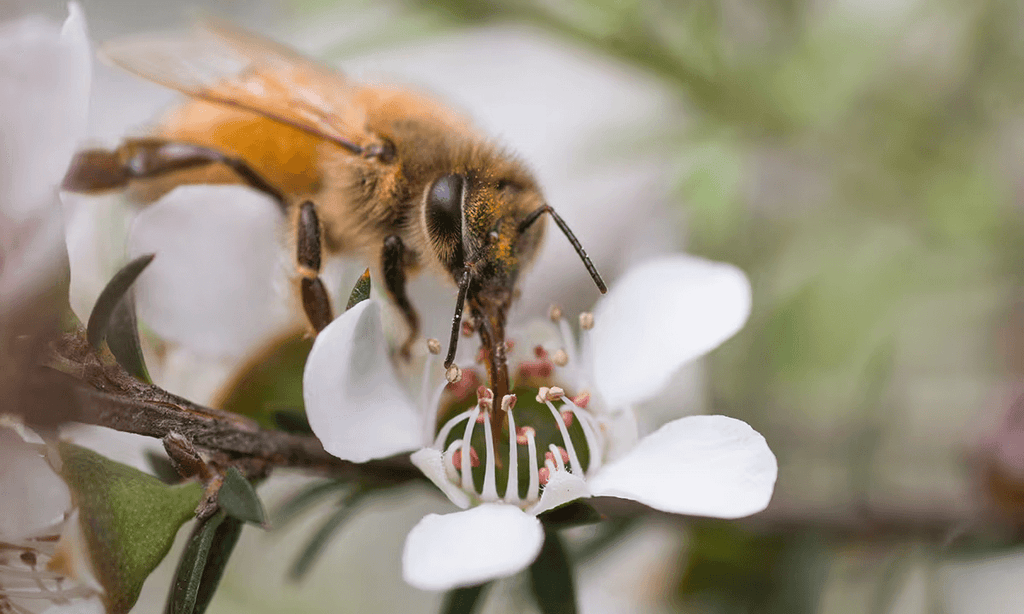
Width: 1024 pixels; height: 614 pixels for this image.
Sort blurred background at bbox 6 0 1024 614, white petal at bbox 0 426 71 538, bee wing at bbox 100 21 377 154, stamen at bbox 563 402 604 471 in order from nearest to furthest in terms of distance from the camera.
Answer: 1. white petal at bbox 0 426 71 538
2. stamen at bbox 563 402 604 471
3. bee wing at bbox 100 21 377 154
4. blurred background at bbox 6 0 1024 614

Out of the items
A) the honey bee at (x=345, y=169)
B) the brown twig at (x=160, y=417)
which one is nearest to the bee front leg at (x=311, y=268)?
the honey bee at (x=345, y=169)

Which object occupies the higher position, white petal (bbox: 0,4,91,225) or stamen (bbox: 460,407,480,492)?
white petal (bbox: 0,4,91,225)

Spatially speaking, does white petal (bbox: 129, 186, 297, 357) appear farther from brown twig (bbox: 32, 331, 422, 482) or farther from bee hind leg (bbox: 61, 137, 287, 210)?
brown twig (bbox: 32, 331, 422, 482)

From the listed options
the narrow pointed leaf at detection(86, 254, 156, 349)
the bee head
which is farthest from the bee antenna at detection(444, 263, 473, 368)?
the narrow pointed leaf at detection(86, 254, 156, 349)

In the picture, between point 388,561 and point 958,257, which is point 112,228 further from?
point 958,257

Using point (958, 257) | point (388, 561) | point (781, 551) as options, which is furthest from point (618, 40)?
point (388, 561)
